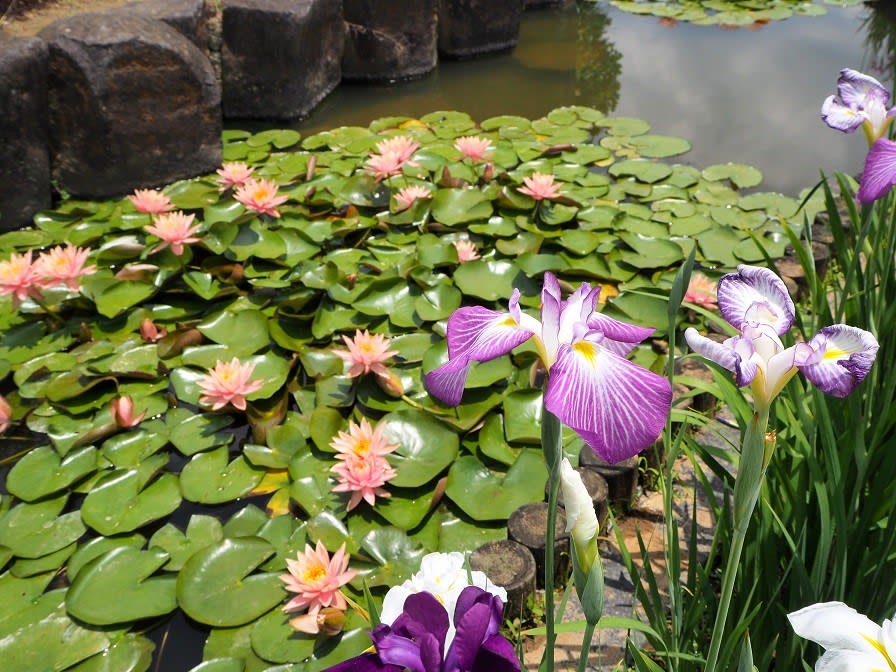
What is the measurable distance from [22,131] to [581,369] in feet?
10.3

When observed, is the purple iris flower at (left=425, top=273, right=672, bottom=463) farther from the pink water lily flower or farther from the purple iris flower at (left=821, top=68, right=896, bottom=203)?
the pink water lily flower

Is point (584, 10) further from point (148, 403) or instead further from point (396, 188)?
point (148, 403)

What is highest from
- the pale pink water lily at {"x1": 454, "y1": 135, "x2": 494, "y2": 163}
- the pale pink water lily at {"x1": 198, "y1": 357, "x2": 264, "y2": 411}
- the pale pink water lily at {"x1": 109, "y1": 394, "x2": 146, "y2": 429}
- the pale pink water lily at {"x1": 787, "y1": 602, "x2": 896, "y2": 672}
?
the pale pink water lily at {"x1": 787, "y1": 602, "x2": 896, "y2": 672}

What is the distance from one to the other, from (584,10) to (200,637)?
650cm

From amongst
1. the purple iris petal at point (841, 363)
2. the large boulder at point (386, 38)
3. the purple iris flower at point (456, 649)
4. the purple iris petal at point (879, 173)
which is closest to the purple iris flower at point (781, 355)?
the purple iris petal at point (841, 363)

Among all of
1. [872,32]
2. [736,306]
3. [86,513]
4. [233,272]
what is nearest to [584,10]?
[872,32]

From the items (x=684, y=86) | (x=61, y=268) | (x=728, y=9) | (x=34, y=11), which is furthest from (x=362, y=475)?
(x=728, y=9)

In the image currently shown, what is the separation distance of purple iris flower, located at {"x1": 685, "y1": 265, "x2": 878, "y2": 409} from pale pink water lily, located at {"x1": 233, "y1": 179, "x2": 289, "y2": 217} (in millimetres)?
2279

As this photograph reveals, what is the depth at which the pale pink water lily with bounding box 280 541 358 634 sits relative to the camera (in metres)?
1.46

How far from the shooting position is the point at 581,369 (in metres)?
0.66

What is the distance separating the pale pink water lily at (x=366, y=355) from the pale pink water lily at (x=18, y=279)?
102 centimetres

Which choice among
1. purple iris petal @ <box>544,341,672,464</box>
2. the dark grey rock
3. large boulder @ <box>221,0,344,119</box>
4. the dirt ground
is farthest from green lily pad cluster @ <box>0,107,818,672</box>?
the dark grey rock

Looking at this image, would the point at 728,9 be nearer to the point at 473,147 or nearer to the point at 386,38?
the point at 386,38

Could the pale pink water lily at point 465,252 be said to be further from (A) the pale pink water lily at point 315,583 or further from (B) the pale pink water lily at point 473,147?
(A) the pale pink water lily at point 315,583
